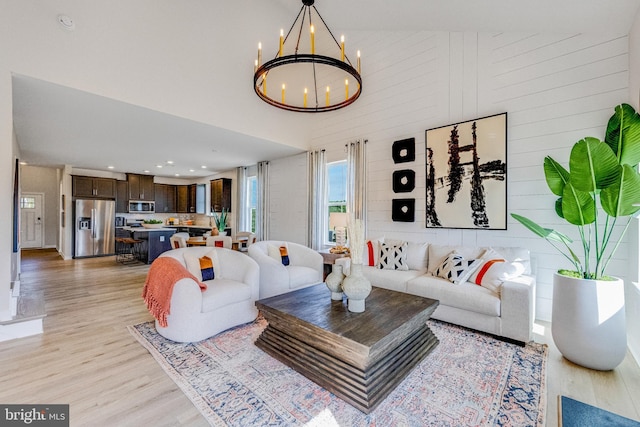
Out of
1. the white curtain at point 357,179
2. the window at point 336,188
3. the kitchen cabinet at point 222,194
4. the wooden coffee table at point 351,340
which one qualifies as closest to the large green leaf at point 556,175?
the wooden coffee table at point 351,340

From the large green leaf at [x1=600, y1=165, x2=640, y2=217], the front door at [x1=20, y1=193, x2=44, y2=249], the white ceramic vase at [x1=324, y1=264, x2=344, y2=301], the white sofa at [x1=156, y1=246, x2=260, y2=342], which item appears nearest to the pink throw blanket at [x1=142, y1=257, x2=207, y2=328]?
the white sofa at [x1=156, y1=246, x2=260, y2=342]

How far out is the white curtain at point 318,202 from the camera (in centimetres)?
568

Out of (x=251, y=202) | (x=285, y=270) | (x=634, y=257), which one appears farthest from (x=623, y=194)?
(x=251, y=202)

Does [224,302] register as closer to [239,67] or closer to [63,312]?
[63,312]

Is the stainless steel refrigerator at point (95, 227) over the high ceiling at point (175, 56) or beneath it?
beneath

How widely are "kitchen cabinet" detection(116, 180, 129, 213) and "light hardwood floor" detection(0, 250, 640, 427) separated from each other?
6.07 meters

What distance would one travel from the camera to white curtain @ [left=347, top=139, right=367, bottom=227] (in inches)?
195

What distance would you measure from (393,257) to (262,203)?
4.11m

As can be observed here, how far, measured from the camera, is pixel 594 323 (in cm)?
221

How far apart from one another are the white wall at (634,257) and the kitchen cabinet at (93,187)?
11010mm

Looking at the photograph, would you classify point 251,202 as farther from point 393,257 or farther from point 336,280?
point 336,280

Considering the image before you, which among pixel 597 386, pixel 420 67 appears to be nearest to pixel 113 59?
pixel 420 67

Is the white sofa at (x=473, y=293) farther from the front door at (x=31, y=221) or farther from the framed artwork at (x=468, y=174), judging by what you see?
the front door at (x=31, y=221)

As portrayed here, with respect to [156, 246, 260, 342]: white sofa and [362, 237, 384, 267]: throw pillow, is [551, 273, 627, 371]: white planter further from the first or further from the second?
[156, 246, 260, 342]: white sofa
